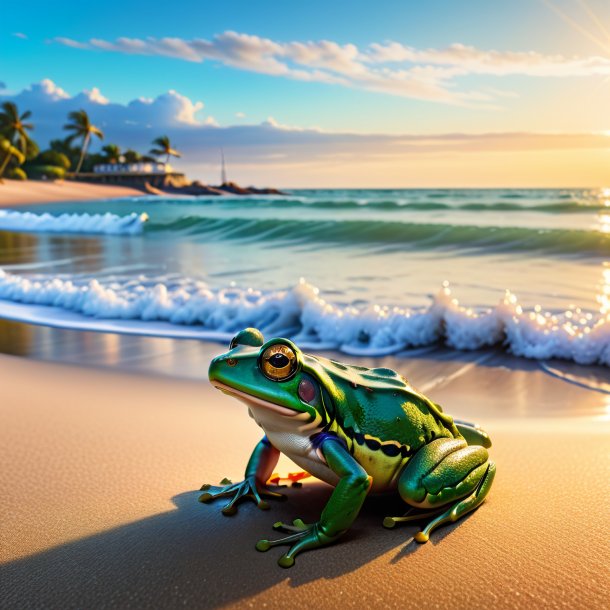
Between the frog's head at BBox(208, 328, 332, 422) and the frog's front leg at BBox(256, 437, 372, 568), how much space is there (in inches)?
7.4

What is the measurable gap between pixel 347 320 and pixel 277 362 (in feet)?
16.2

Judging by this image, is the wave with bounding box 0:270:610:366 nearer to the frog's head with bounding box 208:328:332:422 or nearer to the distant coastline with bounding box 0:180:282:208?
the frog's head with bounding box 208:328:332:422

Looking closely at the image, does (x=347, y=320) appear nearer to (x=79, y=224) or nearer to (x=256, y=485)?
(x=256, y=485)

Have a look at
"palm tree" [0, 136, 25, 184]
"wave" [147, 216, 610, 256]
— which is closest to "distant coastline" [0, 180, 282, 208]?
"palm tree" [0, 136, 25, 184]

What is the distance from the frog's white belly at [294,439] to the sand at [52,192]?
54.7 m

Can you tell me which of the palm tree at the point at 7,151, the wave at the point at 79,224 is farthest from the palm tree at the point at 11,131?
the wave at the point at 79,224

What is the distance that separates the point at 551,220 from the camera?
23688 mm

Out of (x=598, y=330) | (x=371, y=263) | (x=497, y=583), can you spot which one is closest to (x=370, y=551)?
(x=497, y=583)

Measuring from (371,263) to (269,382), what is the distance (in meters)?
12.4

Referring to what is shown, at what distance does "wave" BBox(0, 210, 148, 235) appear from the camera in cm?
2339

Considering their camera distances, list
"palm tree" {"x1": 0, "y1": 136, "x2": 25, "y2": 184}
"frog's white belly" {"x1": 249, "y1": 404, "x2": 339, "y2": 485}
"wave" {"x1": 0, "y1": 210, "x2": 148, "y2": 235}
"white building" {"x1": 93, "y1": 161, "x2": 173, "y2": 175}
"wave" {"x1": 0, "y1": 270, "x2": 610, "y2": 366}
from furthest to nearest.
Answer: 1. "white building" {"x1": 93, "y1": 161, "x2": 173, "y2": 175}
2. "palm tree" {"x1": 0, "y1": 136, "x2": 25, "y2": 184}
3. "wave" {"x1": 0, "y1": 210, "x2": 148, "y2": 235}
4. "wave" {"x1": 0, "y1": 270, "x2": 610, "y2": 366}
5. "frog's white belly" {"x1": 249, "y1": 404, "x2": 339, "y2": 485}

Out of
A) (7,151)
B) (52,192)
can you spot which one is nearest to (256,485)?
(52,192)

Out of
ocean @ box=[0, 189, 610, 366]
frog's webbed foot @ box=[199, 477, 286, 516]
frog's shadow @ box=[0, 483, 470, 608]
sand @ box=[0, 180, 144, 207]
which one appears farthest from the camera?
sand @ box=[0, 180, 144, 207]

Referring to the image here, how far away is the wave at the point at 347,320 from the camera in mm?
6219
